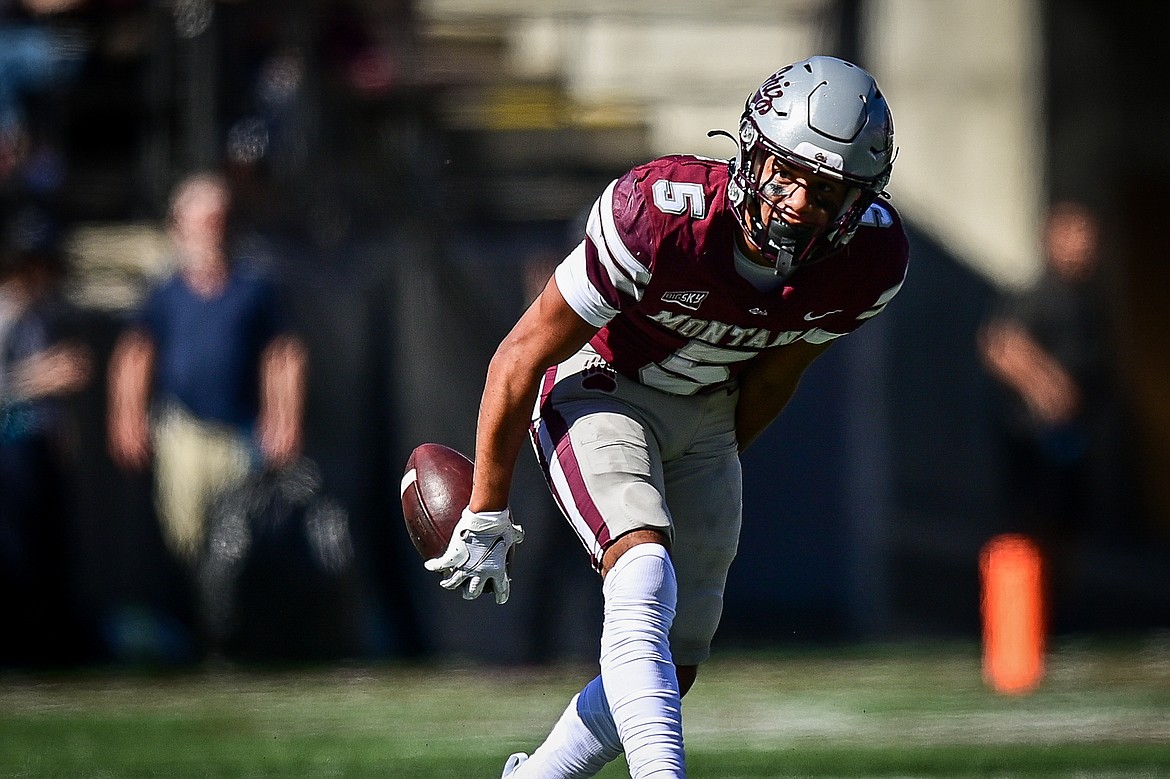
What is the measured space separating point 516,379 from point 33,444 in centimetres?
483

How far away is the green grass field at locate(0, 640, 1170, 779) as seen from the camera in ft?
16.6

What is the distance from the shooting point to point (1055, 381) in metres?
8.10

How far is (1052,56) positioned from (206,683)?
23.1 feet

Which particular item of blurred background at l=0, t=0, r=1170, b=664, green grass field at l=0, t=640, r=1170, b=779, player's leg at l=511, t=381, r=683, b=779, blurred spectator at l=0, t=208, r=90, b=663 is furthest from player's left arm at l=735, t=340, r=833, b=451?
blurred spectator at l=0, t=208, r=90, b=663

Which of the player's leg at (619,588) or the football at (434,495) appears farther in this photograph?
the football at (434,495)

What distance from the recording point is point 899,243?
368cm

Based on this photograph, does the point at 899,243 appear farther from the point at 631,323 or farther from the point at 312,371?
Answer: the point at 312,371

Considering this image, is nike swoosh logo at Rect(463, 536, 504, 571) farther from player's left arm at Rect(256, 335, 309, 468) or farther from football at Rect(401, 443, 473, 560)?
player's left arm at Rect(256, 335, 309, 468)

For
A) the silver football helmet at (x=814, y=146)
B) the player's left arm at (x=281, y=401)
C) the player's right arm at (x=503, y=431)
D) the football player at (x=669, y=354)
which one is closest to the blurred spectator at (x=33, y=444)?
the player's left arm at (x=281, y=401)

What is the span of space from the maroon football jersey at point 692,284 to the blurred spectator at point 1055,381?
4.58 metres

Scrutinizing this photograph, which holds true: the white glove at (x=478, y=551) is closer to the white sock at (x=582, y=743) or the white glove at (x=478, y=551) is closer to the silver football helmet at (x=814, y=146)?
the white sock at (x=582, y=743)

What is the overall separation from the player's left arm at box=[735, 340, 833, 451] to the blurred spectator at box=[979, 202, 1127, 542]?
438 cm

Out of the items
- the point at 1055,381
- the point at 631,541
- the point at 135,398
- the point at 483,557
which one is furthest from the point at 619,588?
the point at 1055,381

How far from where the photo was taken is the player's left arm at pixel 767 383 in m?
3.88
